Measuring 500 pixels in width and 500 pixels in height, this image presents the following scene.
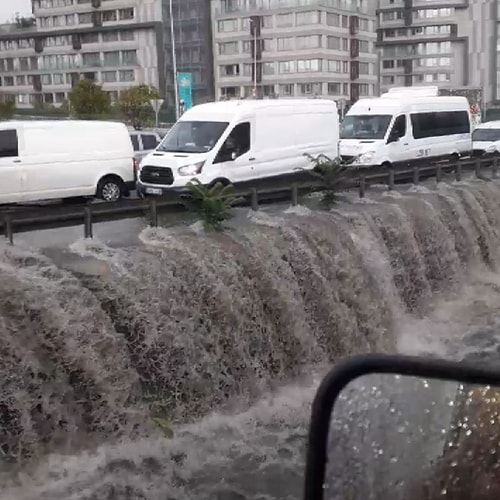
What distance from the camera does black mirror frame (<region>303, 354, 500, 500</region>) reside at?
2102 millimetres

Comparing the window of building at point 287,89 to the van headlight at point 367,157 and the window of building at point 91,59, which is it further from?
the van headlight at point 367,157

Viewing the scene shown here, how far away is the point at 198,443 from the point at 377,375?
7.20 m

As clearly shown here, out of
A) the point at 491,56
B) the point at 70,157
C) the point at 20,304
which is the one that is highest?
the point at 491,56

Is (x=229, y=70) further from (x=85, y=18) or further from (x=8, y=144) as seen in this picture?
(x=8, y=144)

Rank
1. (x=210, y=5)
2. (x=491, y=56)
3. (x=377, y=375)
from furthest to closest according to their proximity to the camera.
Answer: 1. (x=491, y=56)
2. (x=210, y=5)
3. (x=377, y=375)

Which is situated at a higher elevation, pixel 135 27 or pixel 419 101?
pixel 135 27

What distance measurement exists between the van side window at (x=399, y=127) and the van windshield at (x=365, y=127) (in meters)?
0.24

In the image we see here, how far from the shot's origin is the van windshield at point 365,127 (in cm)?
2266

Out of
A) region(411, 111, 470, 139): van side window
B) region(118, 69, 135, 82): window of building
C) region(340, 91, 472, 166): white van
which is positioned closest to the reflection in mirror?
region(340, 91, 472, 166): white van

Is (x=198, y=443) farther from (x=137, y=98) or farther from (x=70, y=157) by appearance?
(x=137, y=98)

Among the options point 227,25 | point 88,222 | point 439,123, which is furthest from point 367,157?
point 227,25

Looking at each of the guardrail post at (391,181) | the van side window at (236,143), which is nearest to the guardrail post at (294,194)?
the van side window at (236,143)

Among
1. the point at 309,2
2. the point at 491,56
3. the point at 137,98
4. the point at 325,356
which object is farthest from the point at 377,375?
the point at 491,56

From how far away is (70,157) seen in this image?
651 inches
